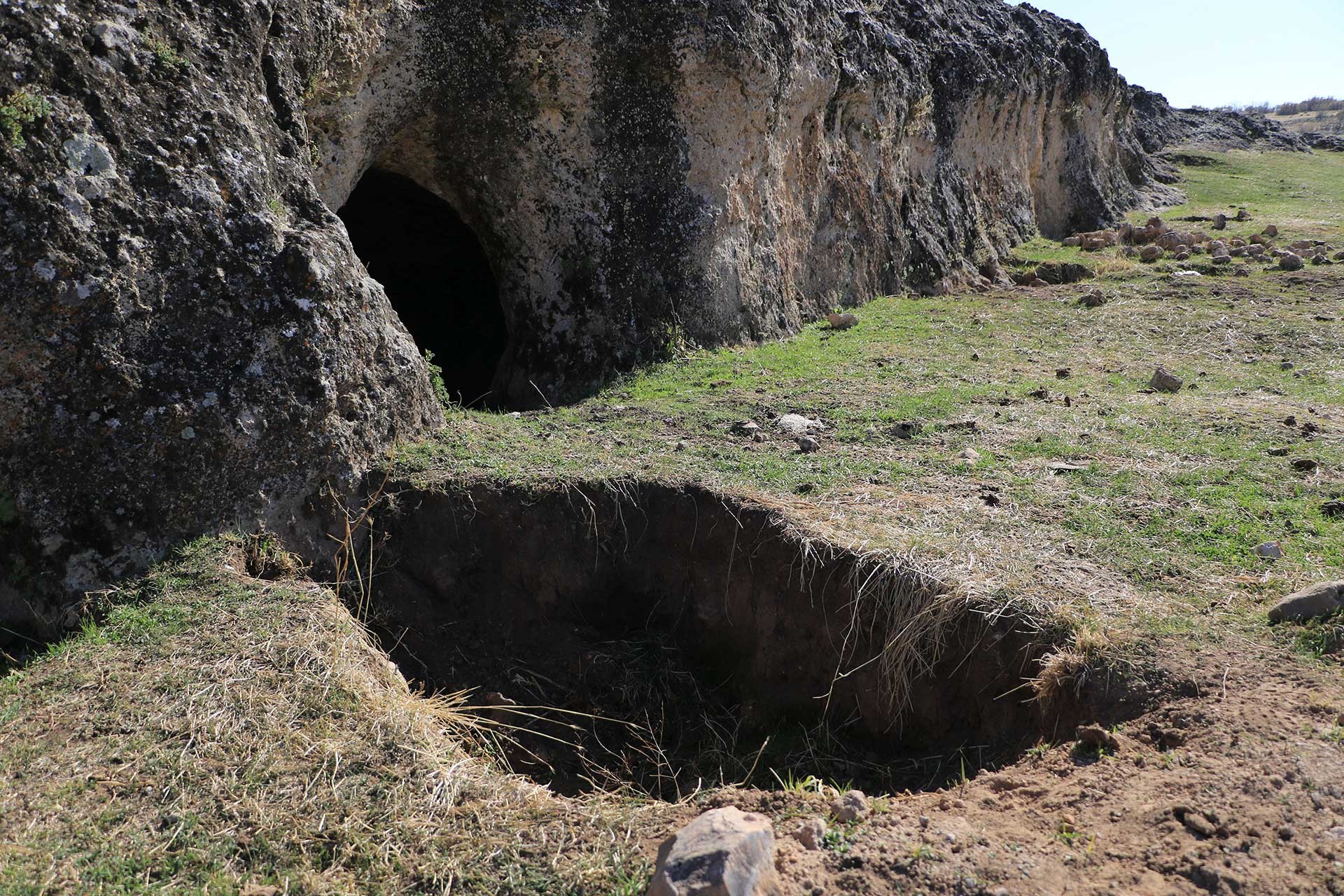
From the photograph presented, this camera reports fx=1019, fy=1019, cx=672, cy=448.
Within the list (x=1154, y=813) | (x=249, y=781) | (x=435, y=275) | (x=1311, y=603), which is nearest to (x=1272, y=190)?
(x=435, y=275)

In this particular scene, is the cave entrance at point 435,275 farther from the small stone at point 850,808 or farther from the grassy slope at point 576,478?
the small stone at point 850,808

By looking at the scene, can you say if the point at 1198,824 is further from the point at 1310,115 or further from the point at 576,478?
the point at 1310,115

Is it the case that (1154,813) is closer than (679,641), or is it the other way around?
(1154,813)

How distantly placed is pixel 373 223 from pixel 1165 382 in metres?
7.00

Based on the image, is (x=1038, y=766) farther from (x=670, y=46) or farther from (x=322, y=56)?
(x=670, y=46)

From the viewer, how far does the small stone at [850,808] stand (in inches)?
128

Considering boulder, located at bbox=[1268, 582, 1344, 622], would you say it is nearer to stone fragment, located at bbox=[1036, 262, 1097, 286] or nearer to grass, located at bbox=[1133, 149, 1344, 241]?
stone fragment, located at bbox=[1036, 262, 1097, 286]

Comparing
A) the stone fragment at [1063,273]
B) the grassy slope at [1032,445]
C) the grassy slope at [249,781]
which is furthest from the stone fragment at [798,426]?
the stone fragment at [1063,273]

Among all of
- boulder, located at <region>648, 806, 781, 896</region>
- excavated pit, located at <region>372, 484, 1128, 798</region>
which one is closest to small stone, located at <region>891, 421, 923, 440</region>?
excavated pit, located at <region>372, 484, 1128, 798</region>

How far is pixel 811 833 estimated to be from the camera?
3.13 metres

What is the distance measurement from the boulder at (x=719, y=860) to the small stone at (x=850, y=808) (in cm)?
38

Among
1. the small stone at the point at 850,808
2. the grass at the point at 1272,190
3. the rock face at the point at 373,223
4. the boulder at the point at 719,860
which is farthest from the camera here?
the grass at the point at 1272,190

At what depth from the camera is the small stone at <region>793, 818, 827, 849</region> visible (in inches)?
122

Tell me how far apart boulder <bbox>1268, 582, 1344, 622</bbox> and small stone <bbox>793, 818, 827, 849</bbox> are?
2154 millimetres
